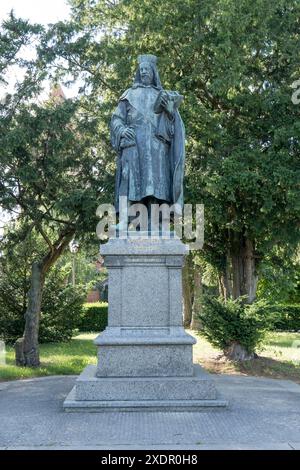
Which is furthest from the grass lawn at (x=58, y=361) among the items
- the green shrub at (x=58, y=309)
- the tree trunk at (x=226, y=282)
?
the tree trunk at (x=226, y=282)

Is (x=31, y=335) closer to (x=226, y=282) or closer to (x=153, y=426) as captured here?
(x=226, y=282)

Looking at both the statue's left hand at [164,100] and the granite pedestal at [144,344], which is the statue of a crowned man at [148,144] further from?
the granite pedestal at [144,344]

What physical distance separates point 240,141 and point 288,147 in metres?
1.11

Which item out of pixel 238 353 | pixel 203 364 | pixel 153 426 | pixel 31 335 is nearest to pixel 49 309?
pixel 31 335

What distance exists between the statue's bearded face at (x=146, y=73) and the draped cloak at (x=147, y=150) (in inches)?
3.7

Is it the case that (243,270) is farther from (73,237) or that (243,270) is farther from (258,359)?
(73,237)

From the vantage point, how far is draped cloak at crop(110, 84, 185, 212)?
314 inches

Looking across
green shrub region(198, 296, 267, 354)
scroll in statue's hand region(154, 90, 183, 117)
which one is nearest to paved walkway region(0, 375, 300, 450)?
scroll in statue's hand region(154, 90, 183, 117)

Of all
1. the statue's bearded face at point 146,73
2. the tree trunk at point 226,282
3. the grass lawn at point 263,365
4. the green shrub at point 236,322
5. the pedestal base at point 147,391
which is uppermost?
the statue's bearded face at point 146,73

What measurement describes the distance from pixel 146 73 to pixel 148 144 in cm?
112

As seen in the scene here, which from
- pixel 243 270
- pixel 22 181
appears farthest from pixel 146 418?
pixel 243 270

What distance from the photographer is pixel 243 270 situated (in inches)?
591

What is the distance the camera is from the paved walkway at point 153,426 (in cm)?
526

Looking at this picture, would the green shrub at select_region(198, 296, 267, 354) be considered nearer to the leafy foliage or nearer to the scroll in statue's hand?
the scroll in statue's hand
